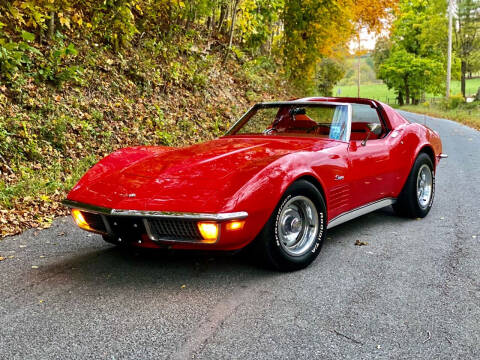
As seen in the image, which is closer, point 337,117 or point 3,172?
point 337,117

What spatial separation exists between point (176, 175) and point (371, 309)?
63.9 inches

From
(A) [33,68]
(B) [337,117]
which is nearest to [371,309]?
(B) [337,117]

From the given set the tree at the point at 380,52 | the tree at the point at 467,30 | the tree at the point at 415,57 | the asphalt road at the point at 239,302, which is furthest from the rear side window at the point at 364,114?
the tree at the point at 380,52

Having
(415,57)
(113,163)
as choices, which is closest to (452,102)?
(415,57)

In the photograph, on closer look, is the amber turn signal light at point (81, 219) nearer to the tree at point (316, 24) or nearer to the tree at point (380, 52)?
the tree at point (316, 24)

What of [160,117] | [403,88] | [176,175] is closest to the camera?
[176,175]

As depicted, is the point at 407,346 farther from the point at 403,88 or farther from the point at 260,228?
the point at 403,88

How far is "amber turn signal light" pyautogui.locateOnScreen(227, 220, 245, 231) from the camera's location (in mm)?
3094

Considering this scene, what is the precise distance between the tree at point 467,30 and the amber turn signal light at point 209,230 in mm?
41033

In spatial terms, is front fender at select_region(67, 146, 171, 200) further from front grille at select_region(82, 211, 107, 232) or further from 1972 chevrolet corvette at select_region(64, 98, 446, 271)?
front grille at select_region(82, 211, 107, 232)

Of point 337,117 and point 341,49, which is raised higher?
point 341,49

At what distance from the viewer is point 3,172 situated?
6.04 m

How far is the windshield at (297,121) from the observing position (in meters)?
4.47

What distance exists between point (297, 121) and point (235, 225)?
6.34 ft
